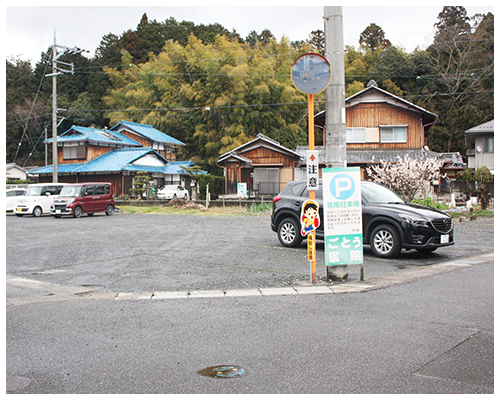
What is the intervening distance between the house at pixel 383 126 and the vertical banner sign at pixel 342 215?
22446 mm

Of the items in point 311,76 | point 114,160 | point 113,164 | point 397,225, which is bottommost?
point 397,225

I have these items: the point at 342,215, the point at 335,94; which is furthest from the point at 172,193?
the point at 342,215

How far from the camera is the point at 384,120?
2978 cm

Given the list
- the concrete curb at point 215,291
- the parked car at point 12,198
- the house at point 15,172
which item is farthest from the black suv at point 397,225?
the house at point 15,172

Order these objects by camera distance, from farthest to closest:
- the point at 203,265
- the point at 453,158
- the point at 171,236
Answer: the point at 453,158
the point at 171,236
the point at 203,265

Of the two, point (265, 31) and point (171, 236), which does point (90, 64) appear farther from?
point (171, 236)

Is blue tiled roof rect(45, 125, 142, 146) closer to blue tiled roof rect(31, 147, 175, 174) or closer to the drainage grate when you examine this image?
blue tiled roof rect(31, 147, 175, 174)

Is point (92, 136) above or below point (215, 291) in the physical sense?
above

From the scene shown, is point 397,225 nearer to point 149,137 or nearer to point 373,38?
point 149,137

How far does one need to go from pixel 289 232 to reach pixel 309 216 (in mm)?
4098

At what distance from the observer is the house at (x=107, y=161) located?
122 ft

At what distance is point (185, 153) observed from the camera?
2021 inches
